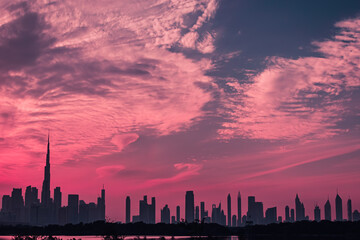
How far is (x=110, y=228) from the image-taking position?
374 feet

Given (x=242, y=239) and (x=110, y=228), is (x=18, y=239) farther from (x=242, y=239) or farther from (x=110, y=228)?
(x=242, y=239)

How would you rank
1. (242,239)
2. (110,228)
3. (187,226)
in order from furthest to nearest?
(187,226) → (242,239) → (110,228)

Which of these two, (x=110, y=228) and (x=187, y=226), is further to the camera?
(x=187, y=226)

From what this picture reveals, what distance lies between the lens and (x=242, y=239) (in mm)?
149750

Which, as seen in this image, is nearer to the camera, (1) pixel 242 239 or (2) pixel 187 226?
(1) pixel 242 239

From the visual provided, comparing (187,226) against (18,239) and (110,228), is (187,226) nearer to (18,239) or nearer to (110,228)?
(110,228)

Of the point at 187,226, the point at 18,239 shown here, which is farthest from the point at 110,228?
the point at 187,226

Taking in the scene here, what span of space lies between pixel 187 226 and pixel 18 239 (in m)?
62.6

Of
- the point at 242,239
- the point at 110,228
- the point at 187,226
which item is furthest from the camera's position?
the point at 187,226

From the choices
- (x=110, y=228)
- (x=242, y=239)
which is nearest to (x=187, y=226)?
(x=242, y=239)

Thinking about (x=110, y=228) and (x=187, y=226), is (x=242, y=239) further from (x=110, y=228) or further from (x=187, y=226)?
(x=110, y=228)

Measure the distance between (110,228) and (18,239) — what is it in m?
26.6

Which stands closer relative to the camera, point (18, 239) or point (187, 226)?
point (18, 239)

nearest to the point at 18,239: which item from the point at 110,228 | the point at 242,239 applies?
the point at 110,228
